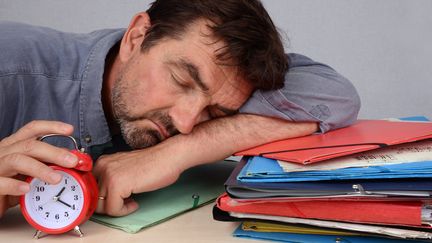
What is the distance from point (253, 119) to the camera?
1186 mm

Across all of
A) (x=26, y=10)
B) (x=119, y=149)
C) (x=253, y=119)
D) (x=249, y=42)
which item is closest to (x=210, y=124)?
(x=253, y=119)

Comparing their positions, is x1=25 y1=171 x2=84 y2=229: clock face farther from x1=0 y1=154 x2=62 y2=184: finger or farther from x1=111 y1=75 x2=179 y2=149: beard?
x1=111 y1=75 x2=179 y2=149: beard

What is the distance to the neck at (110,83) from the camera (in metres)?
1.36

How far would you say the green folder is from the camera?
3.07 ft

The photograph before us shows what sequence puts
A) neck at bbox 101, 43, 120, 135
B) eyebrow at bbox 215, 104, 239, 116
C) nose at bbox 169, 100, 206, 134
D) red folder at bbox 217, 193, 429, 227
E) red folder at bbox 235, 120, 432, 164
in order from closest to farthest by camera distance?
red folder at bbox 217, 193, 429, 227 < red folder at bbox 235, 120, 432, 164 < nose at bbox 169, 100, 206, 134 < eyebrow at bbox 215, 104, 239, 116 < neck at bbox 101, 43, 120, 135

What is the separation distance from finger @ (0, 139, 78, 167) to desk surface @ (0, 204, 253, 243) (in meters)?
0.12

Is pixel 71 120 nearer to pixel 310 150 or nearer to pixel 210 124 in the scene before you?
pixel 210 124

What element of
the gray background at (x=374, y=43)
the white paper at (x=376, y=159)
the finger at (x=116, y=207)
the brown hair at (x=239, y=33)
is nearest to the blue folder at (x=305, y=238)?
the white paper at (x=376, y=159)

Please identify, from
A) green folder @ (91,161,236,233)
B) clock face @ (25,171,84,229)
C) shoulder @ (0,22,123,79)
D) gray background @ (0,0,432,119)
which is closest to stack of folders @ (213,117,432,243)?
green folder @ (91,161,236,233)

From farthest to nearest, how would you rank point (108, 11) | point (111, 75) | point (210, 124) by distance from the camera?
point (108, 11)
point (111, 75)
point (210, 124)

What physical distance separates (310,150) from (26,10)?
5.81 feet

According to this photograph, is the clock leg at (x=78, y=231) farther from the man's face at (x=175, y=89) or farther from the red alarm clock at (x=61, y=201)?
the man's face at (x=175, y=89)

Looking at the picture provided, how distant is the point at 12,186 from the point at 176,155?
330 millimetres

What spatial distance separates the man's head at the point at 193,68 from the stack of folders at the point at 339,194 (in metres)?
0.27
